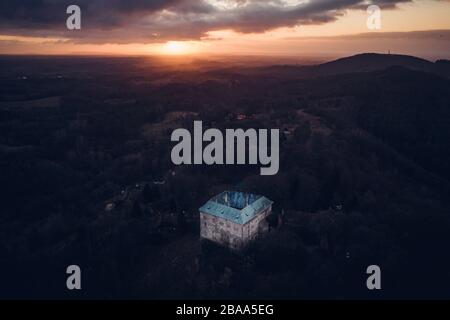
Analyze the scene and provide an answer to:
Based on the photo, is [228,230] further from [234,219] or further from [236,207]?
[236,207]

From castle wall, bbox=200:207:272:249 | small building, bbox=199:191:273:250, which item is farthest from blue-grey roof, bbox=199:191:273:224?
castle wall, bbox=200:207:272:249

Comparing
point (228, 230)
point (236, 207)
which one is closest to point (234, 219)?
point (228, 230)

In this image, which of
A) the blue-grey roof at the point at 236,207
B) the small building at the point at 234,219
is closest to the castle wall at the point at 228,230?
the small building at the point at 234,219

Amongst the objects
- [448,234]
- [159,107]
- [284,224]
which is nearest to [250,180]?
[284,224]

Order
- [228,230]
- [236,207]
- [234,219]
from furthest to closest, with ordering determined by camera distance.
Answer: [236,207] < [228,230] < [234,219]

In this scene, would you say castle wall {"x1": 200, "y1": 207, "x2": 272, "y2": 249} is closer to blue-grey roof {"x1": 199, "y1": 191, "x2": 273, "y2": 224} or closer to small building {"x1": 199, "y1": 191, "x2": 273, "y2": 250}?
small building {"x1": 199, "y1": 191, "x2": 273, "y2": 250}

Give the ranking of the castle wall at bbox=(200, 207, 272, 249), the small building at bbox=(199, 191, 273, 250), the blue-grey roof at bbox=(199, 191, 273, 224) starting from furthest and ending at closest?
the castle wall at bbox=(200, 207, 272, 249) < the small building at bbox=(199, 191, 273, 250) < the blue-grey roof at bbox=(199, 191, 273, 224)

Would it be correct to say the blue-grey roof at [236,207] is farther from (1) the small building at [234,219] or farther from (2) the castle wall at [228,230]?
(2) the castle wall at [228,230]

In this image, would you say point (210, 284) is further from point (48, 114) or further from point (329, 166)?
point (48, 114)
